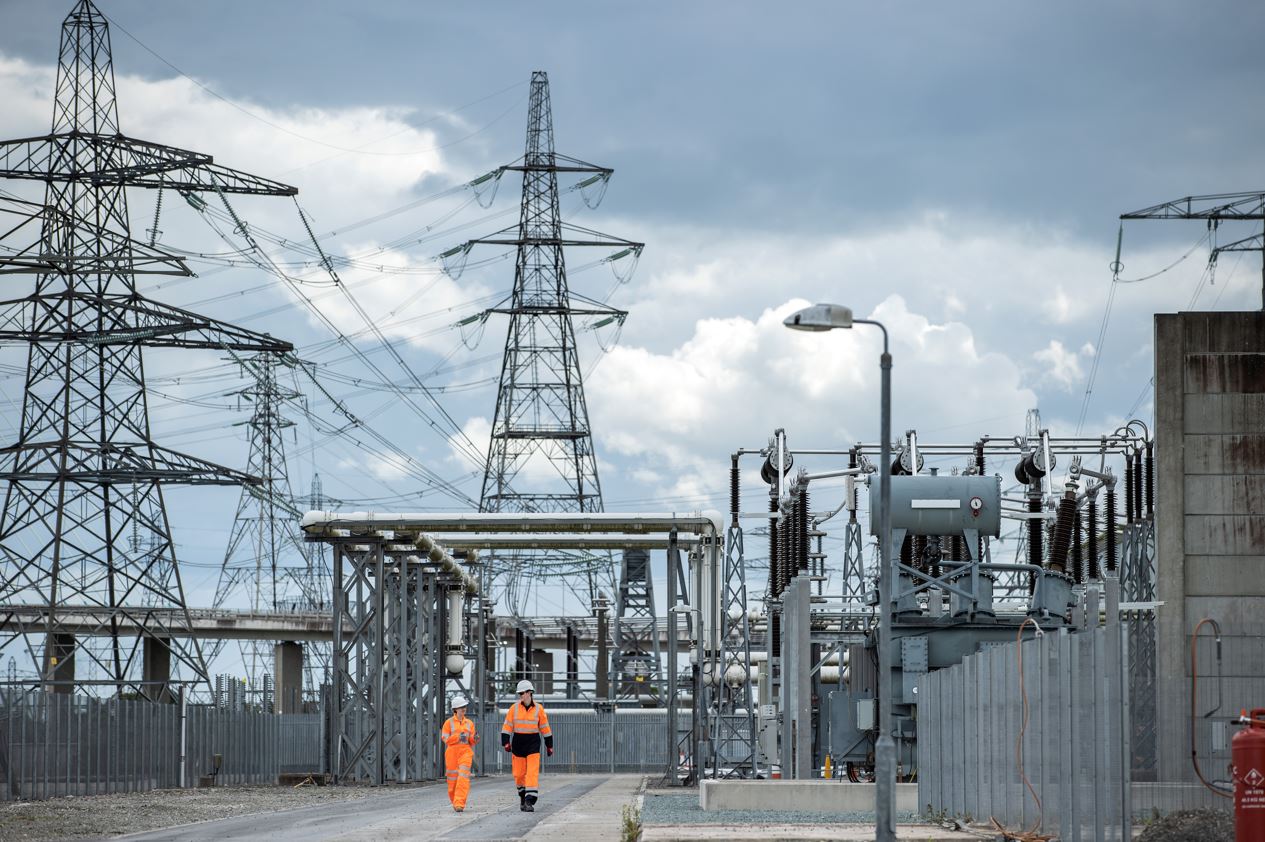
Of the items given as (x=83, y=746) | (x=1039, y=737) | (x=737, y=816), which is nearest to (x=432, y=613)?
(x=83, y=746)

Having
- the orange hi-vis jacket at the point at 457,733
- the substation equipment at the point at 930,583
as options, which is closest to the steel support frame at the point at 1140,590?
the substation equipment at the point at 930,583

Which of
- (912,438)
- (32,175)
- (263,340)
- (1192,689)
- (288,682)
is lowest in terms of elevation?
(288,682)

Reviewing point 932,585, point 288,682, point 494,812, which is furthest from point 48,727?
point 288,682

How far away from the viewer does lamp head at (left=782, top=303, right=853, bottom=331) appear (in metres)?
13.8

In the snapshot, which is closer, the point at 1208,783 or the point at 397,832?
the point at 1208,783

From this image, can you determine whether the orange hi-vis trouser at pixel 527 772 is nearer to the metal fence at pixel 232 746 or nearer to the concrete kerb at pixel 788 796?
the concrete kerb at pixel 788 796

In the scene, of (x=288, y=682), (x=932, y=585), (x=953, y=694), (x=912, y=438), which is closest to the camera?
(x=953, y=694)

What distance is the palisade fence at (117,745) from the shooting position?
89.9ft

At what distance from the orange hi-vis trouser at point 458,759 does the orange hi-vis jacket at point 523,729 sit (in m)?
0.61

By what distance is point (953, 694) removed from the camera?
65.4 feet

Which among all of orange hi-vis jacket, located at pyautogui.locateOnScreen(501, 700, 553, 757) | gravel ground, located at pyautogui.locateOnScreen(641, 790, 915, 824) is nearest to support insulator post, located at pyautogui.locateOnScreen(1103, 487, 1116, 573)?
gravel ground, located at pyautogui.locateOnScreen(641, 790, 915, 824)

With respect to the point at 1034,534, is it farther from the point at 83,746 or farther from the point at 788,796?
the point at 83,746

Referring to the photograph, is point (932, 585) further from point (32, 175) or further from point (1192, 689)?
point (32, 175)

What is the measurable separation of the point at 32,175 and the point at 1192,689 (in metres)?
35.7
